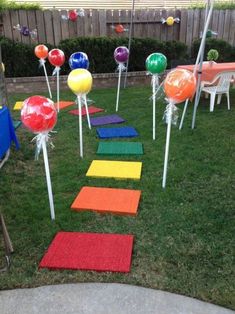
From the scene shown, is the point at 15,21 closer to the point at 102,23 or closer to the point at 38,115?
the point at 102,23

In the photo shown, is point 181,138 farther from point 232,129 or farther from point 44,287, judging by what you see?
point 44,287

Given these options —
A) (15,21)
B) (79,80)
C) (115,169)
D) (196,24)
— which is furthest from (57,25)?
(115,169)

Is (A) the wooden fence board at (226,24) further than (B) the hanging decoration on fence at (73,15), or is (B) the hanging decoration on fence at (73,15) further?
(A) the wooden fence board at (226,24)

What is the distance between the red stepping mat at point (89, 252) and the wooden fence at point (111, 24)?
8.96 meters

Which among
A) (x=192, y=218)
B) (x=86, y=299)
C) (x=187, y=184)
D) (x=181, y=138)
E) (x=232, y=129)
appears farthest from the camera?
(x=232, y=129)

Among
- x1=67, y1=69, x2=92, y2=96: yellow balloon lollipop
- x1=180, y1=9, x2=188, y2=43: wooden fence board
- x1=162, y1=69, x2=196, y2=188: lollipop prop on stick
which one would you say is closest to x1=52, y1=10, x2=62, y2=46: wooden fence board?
x1=180, y1=9, x2=188, y2=43: wooden fence board

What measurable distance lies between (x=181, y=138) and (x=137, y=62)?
230 inches

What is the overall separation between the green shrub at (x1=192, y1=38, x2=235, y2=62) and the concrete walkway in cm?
1066

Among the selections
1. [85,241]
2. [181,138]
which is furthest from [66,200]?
[181,138]

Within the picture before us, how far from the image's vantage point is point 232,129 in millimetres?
6953

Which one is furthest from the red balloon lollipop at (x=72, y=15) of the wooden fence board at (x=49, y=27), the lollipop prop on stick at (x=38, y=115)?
the lollipop prop on stick at (x=38, y=115)

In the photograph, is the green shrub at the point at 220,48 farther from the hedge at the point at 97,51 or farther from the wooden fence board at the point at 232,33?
the wooden fence board at the point at 232,33

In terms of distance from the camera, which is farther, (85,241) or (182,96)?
(182,96)

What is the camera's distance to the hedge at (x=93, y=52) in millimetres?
10641
